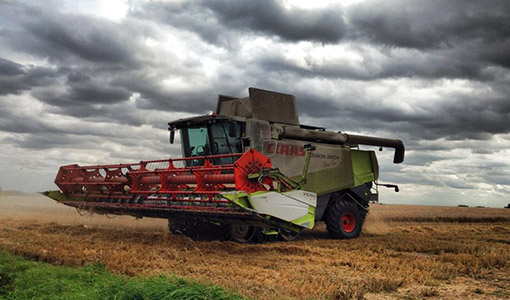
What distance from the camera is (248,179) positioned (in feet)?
27.3

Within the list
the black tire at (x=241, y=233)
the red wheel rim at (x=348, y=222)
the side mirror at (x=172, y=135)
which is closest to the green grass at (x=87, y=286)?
the black tire at (x=241, y=233)

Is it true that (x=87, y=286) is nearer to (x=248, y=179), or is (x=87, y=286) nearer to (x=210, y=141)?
(x=248, y=179)

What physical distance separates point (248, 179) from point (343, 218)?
14.2 feet

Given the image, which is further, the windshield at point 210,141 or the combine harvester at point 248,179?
the windshield at point 210,141

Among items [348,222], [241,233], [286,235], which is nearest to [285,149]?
[286,235]

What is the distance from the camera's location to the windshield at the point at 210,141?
10562 millimetres

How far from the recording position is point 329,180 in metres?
11.5

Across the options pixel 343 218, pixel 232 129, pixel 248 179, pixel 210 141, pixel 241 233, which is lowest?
pixel 241 233

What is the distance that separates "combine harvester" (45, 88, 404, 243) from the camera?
28.0 feet

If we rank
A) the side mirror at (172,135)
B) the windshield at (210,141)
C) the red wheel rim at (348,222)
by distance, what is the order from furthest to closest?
the red wheel rim at (348,222), the side mirror at (172,135), the windshield at (210,141)

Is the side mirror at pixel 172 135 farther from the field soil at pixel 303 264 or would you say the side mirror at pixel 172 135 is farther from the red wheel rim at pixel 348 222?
the red wheel rim at pixel 348 222

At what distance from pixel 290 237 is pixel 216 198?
2.96 meters

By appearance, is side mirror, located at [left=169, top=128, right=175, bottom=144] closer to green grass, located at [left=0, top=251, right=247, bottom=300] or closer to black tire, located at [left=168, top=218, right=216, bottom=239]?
black tire, located at [left=168, top=218, right=216, bottom=239]

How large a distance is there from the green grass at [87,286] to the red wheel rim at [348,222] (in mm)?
7208
